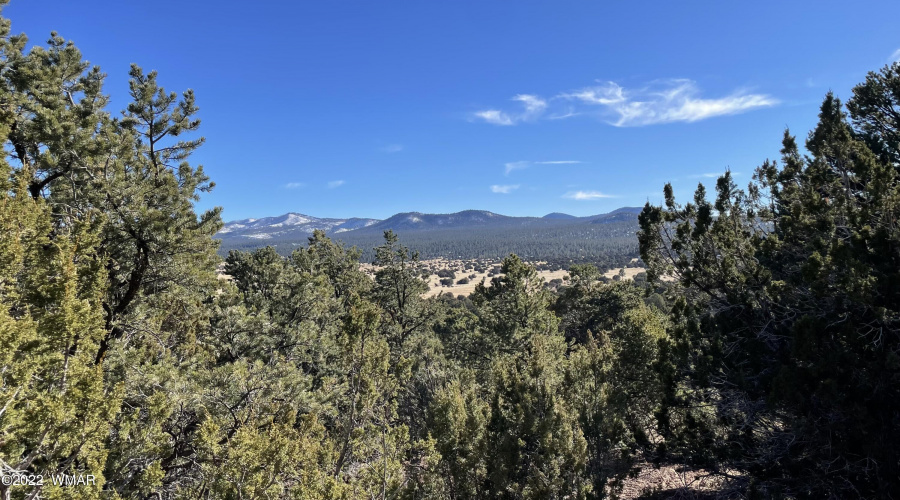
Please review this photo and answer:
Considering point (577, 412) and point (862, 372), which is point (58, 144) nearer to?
point (577, 412)

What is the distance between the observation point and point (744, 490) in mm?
7543

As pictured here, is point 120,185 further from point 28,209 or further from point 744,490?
point 744,490

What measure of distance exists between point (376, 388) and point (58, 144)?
6527 millimetres

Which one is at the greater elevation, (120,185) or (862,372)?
(120,185)

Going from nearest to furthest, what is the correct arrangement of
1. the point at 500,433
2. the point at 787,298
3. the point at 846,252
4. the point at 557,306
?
the point at 846,252 → the point at 787,298 → the point at 500,433 → the point at 557,306

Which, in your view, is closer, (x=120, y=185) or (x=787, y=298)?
(x=120, y=185)

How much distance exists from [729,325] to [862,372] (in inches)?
89.3

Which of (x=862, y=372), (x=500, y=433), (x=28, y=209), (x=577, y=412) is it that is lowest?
(x=500, y=433)

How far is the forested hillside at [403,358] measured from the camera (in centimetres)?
443

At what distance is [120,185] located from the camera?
6832 millimetres

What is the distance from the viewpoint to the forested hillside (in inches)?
174

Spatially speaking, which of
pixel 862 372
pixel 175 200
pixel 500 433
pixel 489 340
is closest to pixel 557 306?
pixel 489 340

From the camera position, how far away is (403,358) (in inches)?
254

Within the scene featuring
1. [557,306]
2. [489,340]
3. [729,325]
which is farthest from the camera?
[557,306]
